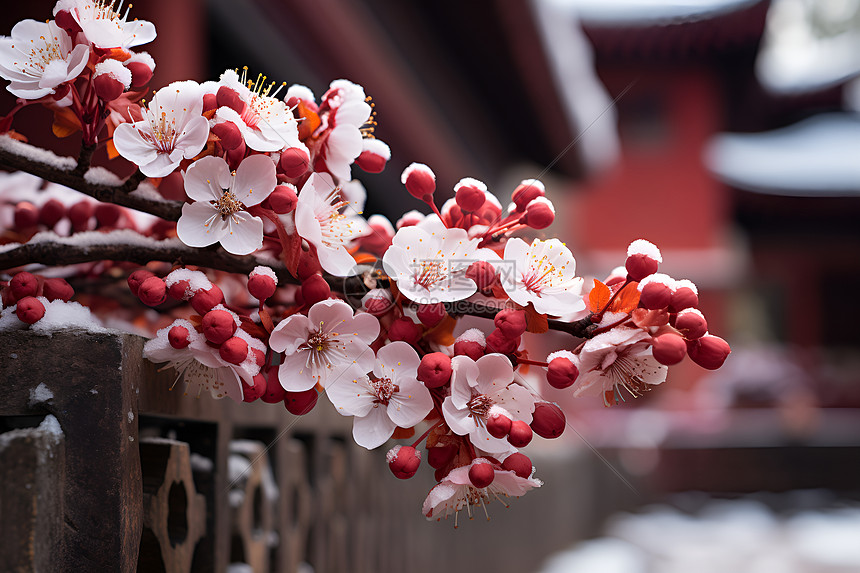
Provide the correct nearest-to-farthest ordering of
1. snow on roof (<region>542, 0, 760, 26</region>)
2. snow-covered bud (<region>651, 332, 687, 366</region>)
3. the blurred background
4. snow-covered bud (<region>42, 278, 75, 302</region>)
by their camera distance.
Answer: snow-covered bud (<region>651, 332, 687, 366</region>) < snow-covered bud (<region>42, 278, 75, 302</region>) < the blurred background < snow on roof (<region>542, 0, 760, 26</region>)

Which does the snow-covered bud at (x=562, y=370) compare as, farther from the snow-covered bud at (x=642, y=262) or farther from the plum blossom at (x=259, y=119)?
the plum blossom at (x=259, y=119)

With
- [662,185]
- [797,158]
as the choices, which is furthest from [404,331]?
[797,158]

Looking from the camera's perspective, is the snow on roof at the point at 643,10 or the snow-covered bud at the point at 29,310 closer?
the snow-covered bud at the point at 29,310

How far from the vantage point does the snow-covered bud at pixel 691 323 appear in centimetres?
51

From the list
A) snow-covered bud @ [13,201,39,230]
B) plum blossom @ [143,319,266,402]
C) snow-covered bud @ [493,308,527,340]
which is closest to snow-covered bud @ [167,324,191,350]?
plum blossom @ [143,319,266,402]

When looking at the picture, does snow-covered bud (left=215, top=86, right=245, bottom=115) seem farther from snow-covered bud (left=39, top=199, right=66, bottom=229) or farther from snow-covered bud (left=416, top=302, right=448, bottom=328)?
snow-covered bud (left=39, top=199, right=66, bottom=229)

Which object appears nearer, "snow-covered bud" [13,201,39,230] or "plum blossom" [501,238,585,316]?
"plum blossom" [501,238,585,316]

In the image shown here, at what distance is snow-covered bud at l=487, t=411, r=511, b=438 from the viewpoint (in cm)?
51

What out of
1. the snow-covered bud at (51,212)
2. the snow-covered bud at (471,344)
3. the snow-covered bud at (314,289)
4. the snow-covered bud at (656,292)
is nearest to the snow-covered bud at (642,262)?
the snow-covered bud at (656,292)

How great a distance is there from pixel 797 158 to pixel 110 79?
1161 centimetres

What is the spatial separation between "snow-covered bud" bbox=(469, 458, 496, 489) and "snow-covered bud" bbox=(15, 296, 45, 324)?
1.10 ft

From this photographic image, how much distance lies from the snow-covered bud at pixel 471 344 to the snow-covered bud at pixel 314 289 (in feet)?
0.34

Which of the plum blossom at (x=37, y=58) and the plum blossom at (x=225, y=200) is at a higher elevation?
the plum blossom at (x=37, y=58)

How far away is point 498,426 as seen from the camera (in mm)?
507
